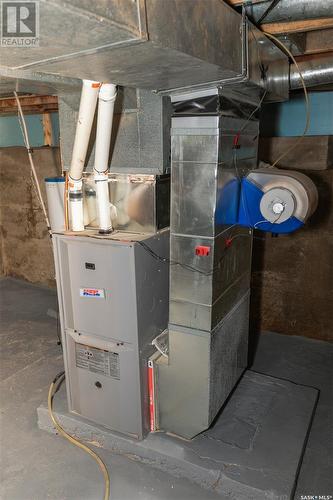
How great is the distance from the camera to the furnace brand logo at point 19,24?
33.8 inches

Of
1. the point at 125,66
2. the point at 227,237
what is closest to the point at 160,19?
the point at 125,66

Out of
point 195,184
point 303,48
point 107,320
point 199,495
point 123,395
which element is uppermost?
point 303,48

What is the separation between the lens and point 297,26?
1.84 metres

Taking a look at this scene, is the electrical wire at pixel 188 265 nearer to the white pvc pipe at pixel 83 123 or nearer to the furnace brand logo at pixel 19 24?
the white pvc pipe at pixel 83 123

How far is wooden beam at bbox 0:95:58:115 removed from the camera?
3.53 m

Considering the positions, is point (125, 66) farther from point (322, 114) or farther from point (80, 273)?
point (322, 114)

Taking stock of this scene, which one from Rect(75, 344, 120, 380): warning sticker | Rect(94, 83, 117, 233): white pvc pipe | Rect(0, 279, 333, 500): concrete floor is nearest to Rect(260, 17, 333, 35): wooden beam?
Rect(94, 83, 117, 233): white pvc pipe

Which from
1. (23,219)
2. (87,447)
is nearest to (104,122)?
(87,447)

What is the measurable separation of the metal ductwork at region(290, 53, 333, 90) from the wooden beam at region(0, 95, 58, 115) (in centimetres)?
215

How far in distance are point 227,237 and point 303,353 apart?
1.85 meters

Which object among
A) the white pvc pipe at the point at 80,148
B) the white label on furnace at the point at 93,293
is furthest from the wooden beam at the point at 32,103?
the white label on furnace at the point at 93,293

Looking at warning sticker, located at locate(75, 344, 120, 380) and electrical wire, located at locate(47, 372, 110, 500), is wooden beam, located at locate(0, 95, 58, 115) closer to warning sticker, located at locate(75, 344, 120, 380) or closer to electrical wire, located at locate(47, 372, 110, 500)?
warning sticker, located at locate(75, 344, 120, 380)

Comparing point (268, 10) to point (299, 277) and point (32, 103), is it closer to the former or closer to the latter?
point (299, 277)

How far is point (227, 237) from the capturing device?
214 cm
